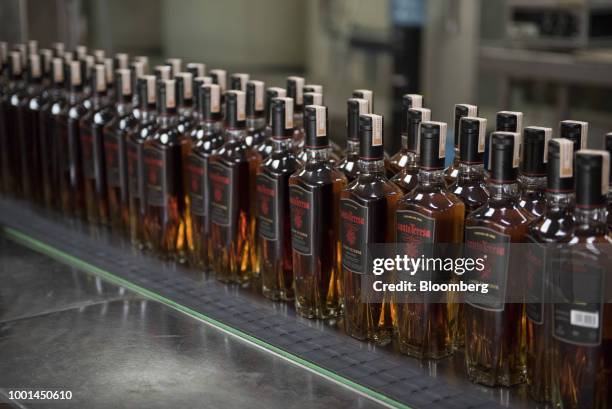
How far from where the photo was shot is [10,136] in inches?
86.0

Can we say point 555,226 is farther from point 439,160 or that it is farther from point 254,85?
point 254,85

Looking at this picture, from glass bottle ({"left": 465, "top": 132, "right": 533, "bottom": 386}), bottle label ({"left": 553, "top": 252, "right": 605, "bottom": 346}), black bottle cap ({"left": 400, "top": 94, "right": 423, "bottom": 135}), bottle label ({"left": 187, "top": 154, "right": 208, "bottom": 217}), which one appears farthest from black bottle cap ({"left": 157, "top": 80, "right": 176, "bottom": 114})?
bottle label ({"left": 553, "top": 252, "right": 605, "bottom": 346})

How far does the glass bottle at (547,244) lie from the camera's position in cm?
103

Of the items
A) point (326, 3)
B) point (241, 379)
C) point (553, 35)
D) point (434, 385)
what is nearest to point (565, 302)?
point (434, 385)

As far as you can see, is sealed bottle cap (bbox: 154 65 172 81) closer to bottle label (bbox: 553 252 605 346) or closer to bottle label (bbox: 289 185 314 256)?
bottle label (bbox: 289 185 314 256)

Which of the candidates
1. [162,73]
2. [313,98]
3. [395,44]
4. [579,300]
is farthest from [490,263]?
[395,44]

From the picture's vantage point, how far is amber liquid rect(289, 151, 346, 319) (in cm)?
133

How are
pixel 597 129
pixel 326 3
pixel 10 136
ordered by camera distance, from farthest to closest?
pixel 326 3, pixel 597 129, pixel 10 136

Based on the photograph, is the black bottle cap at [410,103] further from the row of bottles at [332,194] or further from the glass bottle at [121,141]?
the glass bottle at [121,141]

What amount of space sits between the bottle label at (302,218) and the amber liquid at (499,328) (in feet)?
0.92

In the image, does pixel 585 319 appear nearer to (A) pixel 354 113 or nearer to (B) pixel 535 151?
(B) pixel 535 151

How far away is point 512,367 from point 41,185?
1.37m

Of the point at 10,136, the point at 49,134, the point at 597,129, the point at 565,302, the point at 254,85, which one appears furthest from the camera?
the point at 597,129

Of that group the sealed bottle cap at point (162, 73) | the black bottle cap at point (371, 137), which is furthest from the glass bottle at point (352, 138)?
the sealed bottle cap at point (162, 73)
